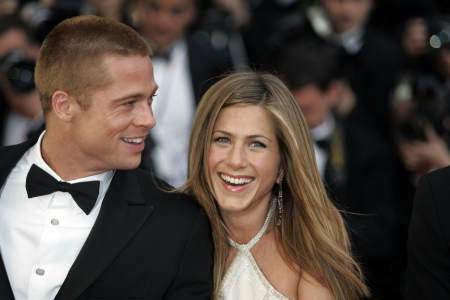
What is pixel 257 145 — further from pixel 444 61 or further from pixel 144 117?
pixel 444 61

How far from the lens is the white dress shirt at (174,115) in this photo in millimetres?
5281

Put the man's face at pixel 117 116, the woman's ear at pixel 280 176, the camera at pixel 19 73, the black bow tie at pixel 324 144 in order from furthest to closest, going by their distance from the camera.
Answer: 1. the camera at pixel 19 73
2. the black bow tie at pixel 324 144
3. the woman's ear at pixel 280 176
4. the man's face at pixel 117 116

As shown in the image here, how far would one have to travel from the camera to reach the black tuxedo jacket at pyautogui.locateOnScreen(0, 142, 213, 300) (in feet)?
9.75

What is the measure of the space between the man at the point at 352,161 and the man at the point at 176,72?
19.7 inches

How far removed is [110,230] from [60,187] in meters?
0.24

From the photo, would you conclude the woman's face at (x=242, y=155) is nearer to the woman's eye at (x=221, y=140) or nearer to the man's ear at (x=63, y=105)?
the woman's eye at (x=221, y=140)

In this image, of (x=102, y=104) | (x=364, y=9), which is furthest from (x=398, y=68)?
(x=102, y=104)

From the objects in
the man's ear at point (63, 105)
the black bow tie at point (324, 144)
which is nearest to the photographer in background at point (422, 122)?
the black bow tie at point (324, 144)

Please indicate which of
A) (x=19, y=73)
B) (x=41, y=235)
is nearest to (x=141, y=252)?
(x=41, y=235)

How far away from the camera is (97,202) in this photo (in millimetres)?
3148

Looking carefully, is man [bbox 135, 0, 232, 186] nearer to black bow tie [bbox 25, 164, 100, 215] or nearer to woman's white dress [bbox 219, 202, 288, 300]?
woman's white dress [bbox 219, 202, 288, 300]

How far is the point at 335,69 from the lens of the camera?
17.0 feet

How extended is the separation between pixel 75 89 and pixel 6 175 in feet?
1.44

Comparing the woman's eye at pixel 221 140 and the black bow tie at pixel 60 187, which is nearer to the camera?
the black bow tie at pixel 60 187
